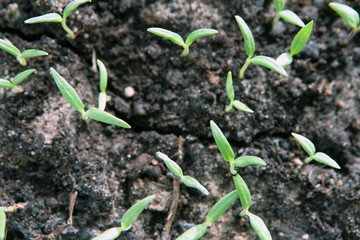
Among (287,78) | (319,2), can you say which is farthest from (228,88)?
(319,2)

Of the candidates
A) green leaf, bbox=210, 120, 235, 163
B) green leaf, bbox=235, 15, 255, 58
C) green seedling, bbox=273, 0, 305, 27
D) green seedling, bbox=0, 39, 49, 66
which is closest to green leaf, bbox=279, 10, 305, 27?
green seedling, bbox=273, 0, 305, 27

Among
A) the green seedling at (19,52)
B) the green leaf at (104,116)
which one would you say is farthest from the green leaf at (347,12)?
the green seedling at (19,52)

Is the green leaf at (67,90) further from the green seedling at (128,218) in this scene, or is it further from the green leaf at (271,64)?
the green leaf at (271,64)

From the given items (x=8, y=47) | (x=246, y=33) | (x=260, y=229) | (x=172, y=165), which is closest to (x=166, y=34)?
(x=246, y=33)

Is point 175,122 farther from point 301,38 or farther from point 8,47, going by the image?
point 8,47

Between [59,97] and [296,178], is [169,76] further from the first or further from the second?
[296,178]
